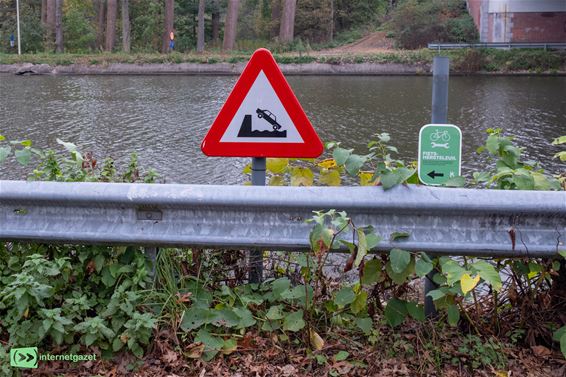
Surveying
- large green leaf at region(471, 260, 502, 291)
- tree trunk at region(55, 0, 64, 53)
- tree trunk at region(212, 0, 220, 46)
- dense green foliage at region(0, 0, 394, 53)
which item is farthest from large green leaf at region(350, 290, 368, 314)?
tree trunk at region(212, 0, 220, 46)

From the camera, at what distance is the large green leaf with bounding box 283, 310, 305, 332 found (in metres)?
3.42

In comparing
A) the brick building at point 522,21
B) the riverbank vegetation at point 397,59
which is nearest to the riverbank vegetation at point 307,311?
the riverbank vegetation at point 397,59

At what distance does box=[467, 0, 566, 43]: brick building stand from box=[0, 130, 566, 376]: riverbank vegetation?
41.5 m

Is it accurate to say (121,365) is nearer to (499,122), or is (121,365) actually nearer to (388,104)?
(499,122)

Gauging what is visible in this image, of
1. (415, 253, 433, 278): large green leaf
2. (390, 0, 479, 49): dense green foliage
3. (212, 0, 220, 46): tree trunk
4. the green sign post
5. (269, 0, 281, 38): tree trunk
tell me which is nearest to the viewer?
(415, 253, 433, 278): large green leaf

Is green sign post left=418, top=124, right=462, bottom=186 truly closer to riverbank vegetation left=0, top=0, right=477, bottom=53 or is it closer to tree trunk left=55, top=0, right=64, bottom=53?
riverbank vegetation left=0, top=0, right=477, bottom=53

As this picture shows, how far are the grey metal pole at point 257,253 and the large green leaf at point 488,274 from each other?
3.66 feet

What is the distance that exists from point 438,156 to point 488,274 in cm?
69

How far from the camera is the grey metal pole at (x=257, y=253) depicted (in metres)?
3.76

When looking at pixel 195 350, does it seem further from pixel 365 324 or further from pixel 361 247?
pixel 361 247

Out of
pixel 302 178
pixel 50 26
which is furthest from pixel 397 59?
pixel 302 178

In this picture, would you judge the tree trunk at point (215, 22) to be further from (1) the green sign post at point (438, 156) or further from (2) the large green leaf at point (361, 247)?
(2) the large green leaf at point (361, 247)

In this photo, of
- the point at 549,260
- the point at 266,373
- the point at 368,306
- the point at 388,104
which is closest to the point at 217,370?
the point at 266,373

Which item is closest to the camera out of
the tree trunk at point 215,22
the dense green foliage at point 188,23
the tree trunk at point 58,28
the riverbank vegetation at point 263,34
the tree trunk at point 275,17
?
the riverbank vegetation at point 263,34
